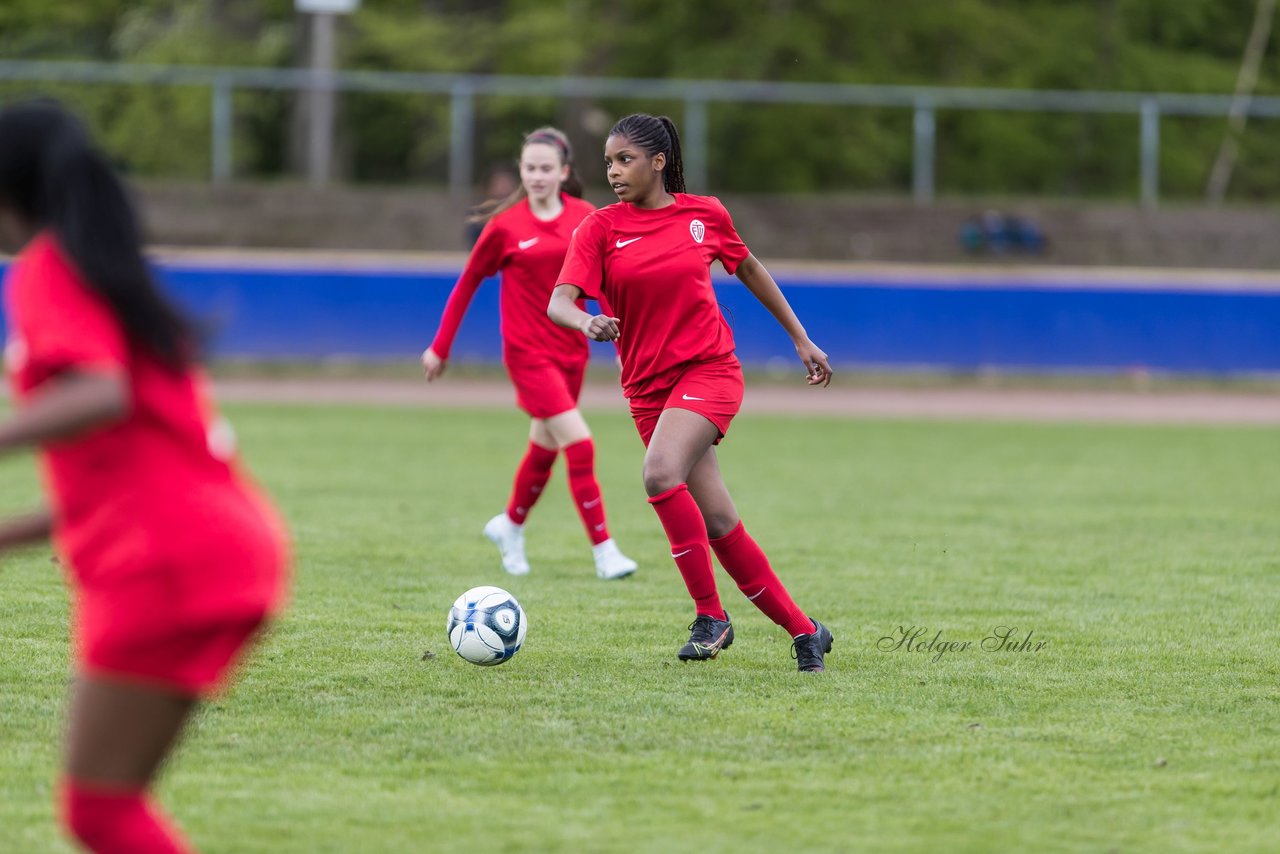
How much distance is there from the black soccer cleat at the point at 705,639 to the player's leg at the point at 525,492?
2.29 metres

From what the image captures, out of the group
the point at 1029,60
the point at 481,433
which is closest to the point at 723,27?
the point at 1029,60

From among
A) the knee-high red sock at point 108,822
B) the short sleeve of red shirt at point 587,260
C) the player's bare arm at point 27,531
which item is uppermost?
the player's bare arm at point 27,531

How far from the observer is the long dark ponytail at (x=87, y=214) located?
2971 millimetres

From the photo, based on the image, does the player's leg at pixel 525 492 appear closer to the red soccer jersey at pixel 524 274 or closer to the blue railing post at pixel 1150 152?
the red soccer jersey at pixel 524 274

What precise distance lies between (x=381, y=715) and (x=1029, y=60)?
98.3 feet

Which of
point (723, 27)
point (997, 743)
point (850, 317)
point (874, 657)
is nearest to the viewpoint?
point (997, 743)

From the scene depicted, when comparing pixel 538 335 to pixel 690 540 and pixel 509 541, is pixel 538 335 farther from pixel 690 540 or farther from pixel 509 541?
pixel 690 540

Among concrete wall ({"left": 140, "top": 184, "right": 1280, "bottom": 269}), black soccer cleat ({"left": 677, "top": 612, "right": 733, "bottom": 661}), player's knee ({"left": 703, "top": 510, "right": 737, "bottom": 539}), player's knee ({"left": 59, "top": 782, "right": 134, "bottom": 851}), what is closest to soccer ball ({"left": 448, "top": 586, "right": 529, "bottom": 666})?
black soccer cleat ({"left": 677, "top": 612, "right": 733, "bottom": 661})

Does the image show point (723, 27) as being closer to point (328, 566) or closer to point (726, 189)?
point (726, 189)

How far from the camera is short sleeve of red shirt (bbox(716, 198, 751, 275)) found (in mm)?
6309

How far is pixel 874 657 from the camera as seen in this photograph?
21.5 ft

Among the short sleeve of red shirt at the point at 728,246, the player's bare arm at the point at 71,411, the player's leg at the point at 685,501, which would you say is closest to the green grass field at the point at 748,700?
the player's leg at the point at 685,501

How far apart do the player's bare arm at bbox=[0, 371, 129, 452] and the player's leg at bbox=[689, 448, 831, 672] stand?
3525mm
